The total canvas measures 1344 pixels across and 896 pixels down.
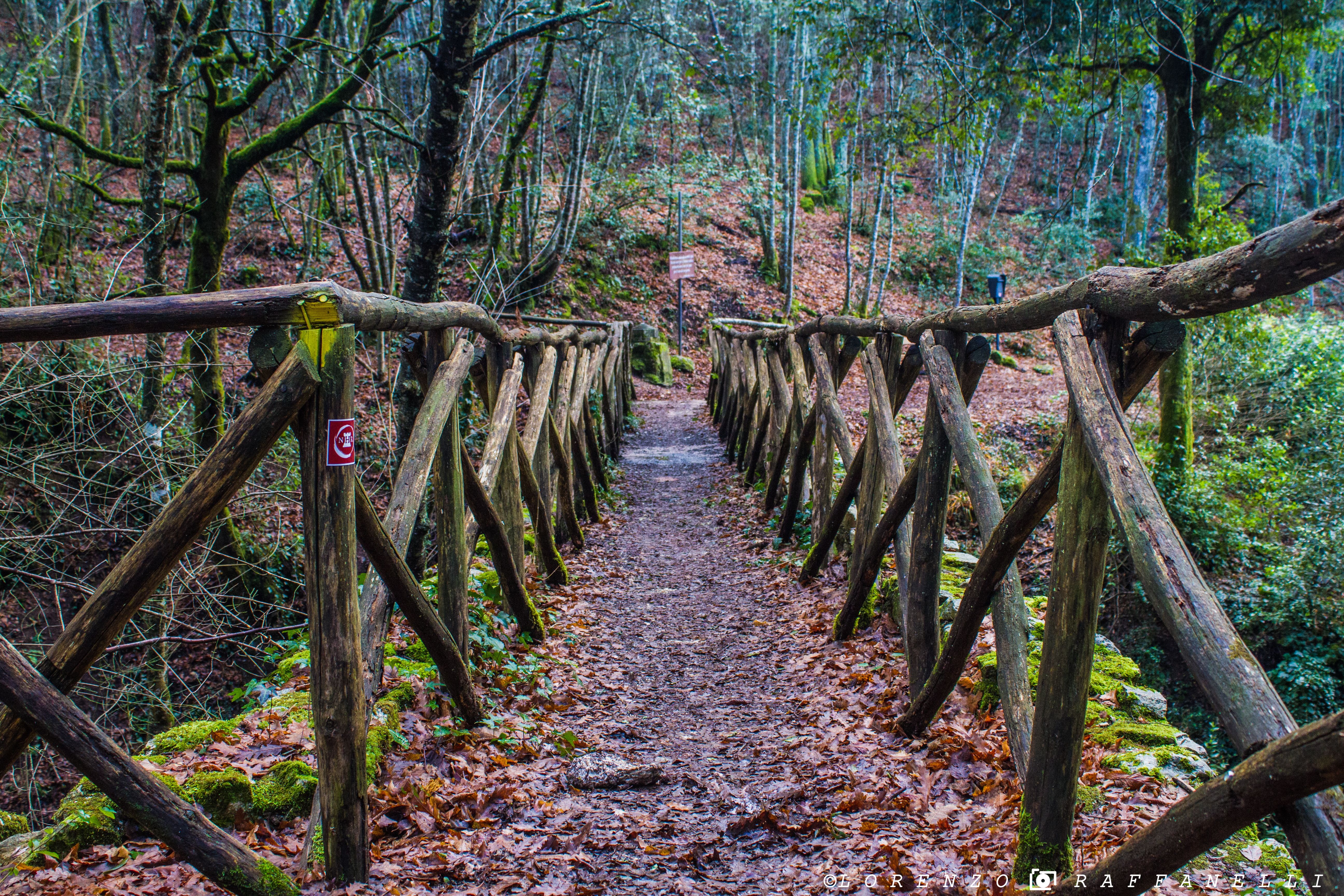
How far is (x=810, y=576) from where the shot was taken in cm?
604

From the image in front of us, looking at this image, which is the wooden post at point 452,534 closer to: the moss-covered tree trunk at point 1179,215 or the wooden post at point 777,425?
the wooden post at point 777,425

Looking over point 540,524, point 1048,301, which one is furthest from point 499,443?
point 1048,301

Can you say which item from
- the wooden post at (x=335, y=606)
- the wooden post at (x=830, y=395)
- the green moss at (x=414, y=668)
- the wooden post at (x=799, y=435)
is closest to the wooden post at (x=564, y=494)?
the wooden post at (x=799, y=435)

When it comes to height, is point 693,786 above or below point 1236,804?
below

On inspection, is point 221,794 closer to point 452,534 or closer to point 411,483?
point 411,483

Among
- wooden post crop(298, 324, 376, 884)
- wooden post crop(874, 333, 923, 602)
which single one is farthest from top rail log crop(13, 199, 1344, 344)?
wooden post crop(874, 333, 923, 602)

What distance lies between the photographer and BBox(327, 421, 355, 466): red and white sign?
240 centimetres

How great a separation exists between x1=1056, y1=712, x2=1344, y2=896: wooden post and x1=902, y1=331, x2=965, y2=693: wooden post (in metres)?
1.80

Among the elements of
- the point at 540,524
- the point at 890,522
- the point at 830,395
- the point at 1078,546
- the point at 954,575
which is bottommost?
the point at 954,575

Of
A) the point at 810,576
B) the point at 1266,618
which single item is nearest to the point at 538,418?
the point at 810,576

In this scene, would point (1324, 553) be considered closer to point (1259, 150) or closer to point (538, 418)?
point (538, 418)

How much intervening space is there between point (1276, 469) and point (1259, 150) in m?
31.8

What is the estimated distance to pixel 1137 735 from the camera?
3211mm

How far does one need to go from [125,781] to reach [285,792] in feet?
2.89
